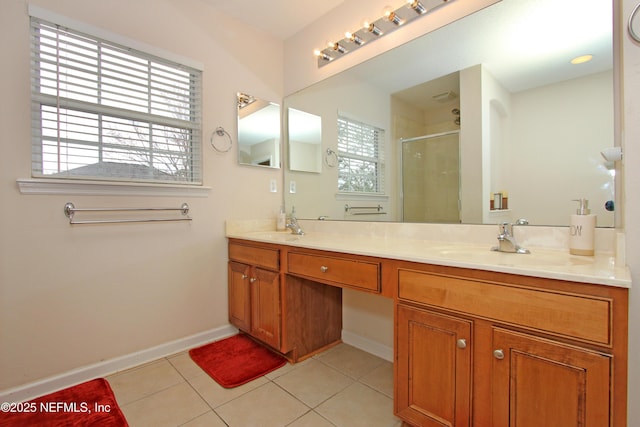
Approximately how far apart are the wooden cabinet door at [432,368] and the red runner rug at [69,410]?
1.29 metres

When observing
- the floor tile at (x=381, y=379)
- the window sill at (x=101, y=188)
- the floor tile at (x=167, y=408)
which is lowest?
the floor tile at (x=167, y=408)

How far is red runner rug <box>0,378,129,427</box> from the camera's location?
1.35m

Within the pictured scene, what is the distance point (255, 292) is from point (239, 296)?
23 cm

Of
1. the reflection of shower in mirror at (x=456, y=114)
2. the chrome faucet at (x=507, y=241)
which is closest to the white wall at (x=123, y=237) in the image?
the reflection of shower in mirror at (x=456, y=114)

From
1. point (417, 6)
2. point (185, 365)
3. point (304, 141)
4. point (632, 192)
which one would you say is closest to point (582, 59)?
point (632, 192)

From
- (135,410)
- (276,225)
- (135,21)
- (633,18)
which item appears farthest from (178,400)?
(633,18)

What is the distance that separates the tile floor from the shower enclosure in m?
0.98

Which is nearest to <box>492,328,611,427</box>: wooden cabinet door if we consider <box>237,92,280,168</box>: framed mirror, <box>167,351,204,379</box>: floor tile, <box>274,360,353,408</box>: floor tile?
<box>274,360,353,408</box>: floor tile

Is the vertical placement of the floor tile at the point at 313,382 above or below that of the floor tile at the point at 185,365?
below

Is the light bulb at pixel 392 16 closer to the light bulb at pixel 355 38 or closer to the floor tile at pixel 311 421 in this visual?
the light bulb at pixel 355 38

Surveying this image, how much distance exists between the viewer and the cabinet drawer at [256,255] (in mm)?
1846

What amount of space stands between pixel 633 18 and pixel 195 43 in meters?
2.29

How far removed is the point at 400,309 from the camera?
4.07ft

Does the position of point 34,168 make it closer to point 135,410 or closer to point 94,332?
point 94,332
